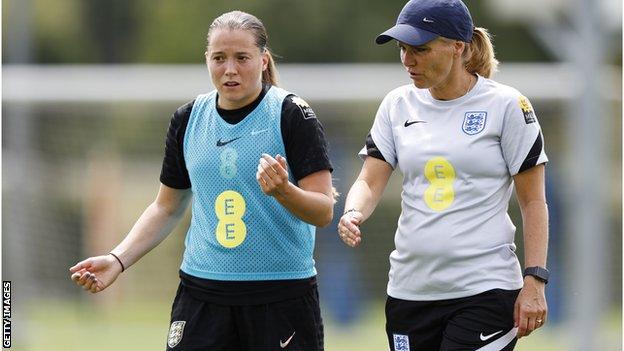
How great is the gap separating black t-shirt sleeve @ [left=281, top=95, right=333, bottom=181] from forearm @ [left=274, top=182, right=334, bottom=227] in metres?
0.10

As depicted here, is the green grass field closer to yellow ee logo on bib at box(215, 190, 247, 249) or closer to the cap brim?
yellow ee logo on bib at box(215, 190, 247, 249)

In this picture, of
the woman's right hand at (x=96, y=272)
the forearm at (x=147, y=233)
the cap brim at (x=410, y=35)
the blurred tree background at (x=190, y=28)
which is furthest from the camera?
the blurred tree background at (x=190, y=28)

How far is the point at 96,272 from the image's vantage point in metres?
4.71

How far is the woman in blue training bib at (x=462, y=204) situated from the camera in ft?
14.5

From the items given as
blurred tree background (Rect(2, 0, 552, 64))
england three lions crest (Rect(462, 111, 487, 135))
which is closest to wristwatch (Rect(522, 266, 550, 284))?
england three lions crest (Rect(462, 111, 487, 135))

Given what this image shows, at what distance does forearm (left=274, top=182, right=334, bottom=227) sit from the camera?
4207mm

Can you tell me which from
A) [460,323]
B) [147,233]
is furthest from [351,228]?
[147,233]

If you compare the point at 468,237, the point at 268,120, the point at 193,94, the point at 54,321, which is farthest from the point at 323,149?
the point at 54,321

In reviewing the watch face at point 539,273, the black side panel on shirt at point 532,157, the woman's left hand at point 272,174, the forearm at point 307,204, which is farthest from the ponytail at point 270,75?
the watch face at point 539,273

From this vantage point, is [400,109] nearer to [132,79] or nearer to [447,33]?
[447,33]

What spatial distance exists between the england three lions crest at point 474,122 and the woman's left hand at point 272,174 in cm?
70

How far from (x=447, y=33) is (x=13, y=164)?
8.09 m

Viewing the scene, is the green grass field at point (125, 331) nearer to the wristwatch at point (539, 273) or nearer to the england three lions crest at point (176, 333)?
the england three lions crest at point (176, 333)

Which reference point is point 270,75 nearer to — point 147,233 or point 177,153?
point 177,153
